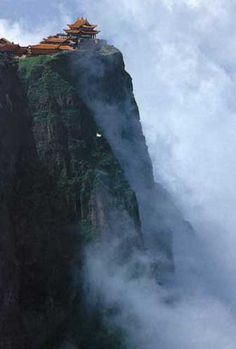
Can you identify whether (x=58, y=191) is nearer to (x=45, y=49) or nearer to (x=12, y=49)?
(x=45, y=49)

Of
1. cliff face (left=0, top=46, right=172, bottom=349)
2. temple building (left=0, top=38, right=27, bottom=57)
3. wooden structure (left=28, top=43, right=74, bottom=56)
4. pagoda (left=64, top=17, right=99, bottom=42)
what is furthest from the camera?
pagoda (left=64, top=17, right=99, bottom=42)

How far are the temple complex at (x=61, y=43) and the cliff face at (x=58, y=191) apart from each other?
7.89 ft

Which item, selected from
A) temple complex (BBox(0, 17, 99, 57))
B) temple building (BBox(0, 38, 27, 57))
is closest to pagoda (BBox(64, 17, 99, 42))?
temple complex (BBox(0, 17, 99, 57))

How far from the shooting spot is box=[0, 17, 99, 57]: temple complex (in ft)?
255

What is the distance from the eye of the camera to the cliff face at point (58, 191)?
66125 millimetres

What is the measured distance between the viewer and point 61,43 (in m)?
80.1

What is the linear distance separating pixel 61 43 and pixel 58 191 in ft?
53.3

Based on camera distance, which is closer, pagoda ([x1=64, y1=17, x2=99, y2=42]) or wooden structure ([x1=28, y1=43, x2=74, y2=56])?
wooden structure ([x1=28, y1=43, x2=74, y2=56])

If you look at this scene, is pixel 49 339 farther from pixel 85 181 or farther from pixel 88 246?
pixel 85 181

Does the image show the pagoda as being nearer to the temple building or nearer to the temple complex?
the temple complex

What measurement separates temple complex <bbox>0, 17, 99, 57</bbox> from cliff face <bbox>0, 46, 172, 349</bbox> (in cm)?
241

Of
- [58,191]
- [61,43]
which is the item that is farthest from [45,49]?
[58,191]

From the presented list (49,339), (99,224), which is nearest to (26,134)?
(99,224)

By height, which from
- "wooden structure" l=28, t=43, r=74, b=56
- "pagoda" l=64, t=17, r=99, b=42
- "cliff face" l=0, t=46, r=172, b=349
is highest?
"pagoda" l=64, t=17, r=99, b=42
